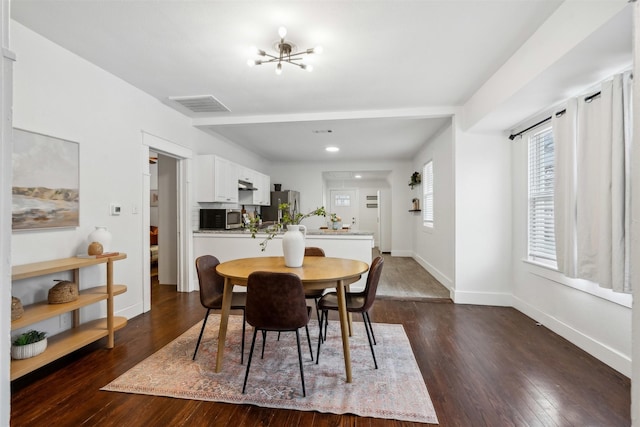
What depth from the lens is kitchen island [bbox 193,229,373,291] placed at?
13.7 ft

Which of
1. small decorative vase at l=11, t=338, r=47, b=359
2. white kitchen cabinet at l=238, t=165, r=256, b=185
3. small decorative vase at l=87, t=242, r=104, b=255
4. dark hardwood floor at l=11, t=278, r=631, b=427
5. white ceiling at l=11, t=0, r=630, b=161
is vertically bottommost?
dark hardwood floor at l=11, t=278, r=631, b=427

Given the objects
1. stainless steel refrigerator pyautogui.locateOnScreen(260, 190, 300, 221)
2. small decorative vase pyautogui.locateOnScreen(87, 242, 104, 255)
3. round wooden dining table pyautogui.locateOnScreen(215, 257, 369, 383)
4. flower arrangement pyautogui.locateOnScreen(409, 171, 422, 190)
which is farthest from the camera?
stainless steel refrigerator pyautogui.locateOnScreen(260, 190, 300, 221)

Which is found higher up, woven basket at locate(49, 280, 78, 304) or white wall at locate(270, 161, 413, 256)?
white wall at locate(270, 161, 413, 256)

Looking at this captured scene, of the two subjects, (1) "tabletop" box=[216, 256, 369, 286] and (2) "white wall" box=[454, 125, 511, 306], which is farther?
(2) "white wall" box=[454, 125, 511, 306]

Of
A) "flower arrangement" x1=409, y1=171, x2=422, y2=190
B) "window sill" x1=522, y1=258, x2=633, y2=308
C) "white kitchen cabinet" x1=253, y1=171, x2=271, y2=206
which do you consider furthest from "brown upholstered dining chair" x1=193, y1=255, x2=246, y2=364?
"flower arrangement" x1=409, y1=171, x2=422, y2=190

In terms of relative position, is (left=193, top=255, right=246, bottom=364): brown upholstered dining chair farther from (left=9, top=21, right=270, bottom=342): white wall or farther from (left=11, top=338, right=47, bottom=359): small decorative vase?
(left=9, top=21, right=270, bottom=342): white wall

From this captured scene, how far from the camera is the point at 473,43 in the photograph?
2.42 m

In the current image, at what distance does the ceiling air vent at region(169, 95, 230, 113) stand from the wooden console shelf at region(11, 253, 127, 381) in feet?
6.40

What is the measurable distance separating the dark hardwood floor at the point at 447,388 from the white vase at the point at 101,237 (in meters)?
0.89

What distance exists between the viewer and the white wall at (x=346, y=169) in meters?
7.46

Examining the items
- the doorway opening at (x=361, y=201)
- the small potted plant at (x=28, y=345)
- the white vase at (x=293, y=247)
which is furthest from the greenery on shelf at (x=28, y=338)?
the doorway opening at (x=361, y=201)

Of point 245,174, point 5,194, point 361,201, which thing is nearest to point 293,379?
point 5,194

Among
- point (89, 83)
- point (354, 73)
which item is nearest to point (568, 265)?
point (354, 73)

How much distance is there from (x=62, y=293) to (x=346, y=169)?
6105mm
